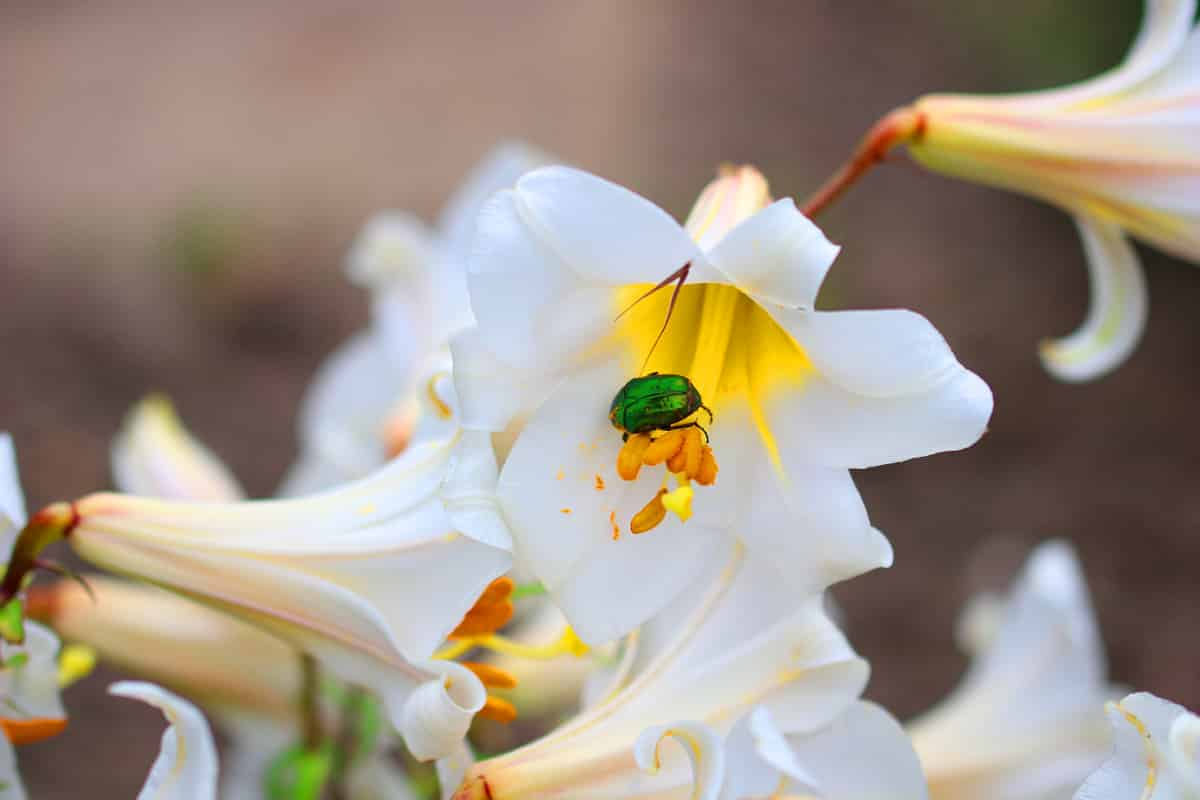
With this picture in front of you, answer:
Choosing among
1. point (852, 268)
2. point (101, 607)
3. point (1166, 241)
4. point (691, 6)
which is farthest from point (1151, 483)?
point (101, 607)

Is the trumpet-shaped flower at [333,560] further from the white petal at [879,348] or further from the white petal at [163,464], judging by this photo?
the white petal at [163,464]

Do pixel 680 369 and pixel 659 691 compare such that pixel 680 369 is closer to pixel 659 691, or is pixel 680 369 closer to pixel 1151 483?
pixel 659 691

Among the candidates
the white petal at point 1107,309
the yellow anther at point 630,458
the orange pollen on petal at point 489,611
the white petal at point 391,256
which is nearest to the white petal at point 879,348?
the yellow anther at point 630,458

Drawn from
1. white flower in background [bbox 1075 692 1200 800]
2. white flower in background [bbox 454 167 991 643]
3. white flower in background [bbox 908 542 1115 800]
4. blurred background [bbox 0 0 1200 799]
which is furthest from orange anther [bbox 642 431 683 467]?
blurred background [bbox 0 0 1200 799]

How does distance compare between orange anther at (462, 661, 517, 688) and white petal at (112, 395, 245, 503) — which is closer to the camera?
orange anther at (462, 661, 517, 688)

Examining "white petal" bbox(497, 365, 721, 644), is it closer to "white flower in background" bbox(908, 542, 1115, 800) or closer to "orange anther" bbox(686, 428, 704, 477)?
"orange anther" bbox(686, 428, 704, 477)
